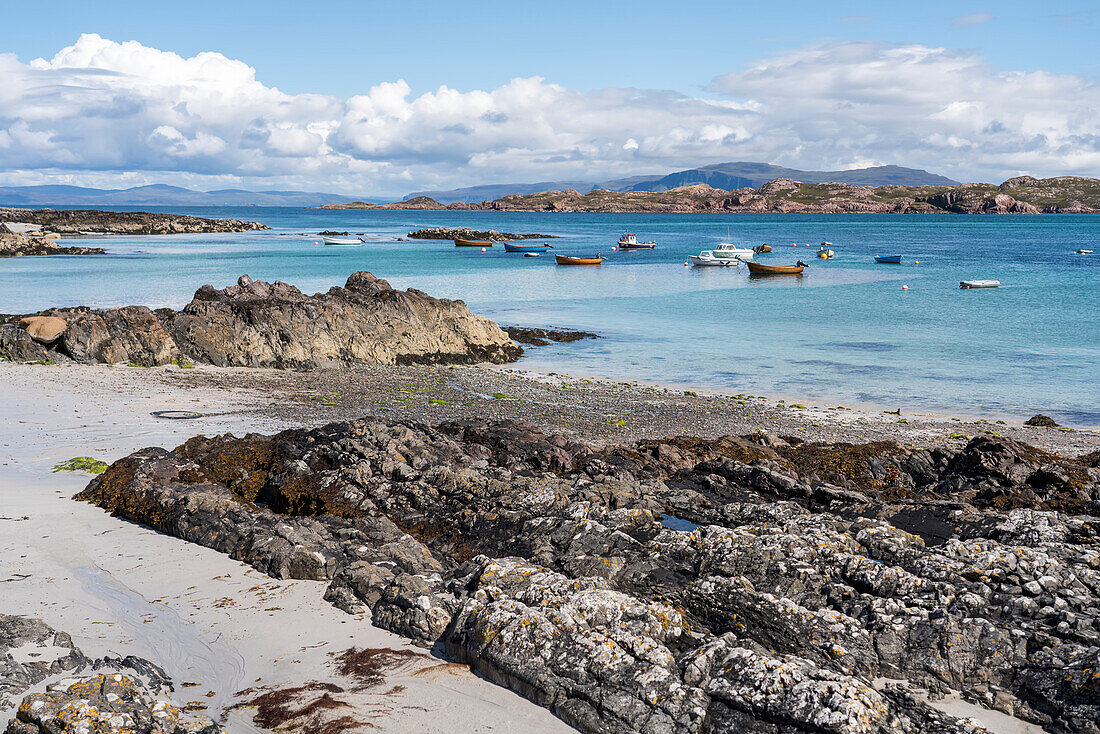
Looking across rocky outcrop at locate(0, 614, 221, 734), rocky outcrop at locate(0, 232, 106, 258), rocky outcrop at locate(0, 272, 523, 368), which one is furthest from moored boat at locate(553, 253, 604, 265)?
rocky outcrop at locate(0, 614, 221, 734)

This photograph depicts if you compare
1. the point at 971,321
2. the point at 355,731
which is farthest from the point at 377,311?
the point at 971,321

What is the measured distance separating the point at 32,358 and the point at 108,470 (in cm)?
1391

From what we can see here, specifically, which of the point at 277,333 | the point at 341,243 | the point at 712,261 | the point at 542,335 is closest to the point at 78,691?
the point at 277,333

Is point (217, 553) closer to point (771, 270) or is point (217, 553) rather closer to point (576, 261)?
point (771, 270)

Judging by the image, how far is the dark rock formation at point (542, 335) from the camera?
3077 cm

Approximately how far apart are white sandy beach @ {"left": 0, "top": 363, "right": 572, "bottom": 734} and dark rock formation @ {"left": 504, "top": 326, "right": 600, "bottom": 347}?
20503 millimetres

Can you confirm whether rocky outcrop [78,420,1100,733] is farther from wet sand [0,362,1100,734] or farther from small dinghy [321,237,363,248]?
small dinghy [321,237,363,248]

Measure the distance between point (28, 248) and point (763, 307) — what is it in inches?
2454

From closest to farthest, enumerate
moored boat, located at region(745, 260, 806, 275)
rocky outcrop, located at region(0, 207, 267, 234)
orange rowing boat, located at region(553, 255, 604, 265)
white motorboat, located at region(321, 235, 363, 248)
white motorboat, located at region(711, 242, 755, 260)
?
moored boat, located at region(745, 260, 806, 275) < orange rowing boat, located at region(553, 255, 604, 265) < white motorboat, located at region(711, 242, 755, 260) < white motorboat, located at region(321, 235, 363, 248) < rocky outcrop, located at region(0, 207, 267, 234)

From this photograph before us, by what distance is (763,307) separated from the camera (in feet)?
144

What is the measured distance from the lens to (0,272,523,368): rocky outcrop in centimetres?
2223

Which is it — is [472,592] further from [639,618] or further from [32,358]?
[32,358]

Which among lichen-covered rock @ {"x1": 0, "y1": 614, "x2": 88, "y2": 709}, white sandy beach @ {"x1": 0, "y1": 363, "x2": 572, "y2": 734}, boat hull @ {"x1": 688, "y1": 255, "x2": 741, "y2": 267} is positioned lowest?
white sandy beach @ {"x1": 0, "y1": 363, "x2": 572, "y2": 734}

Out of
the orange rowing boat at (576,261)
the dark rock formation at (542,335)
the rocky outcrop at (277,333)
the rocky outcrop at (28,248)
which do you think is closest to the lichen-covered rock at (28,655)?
the rocky outcrop at (277,333)
